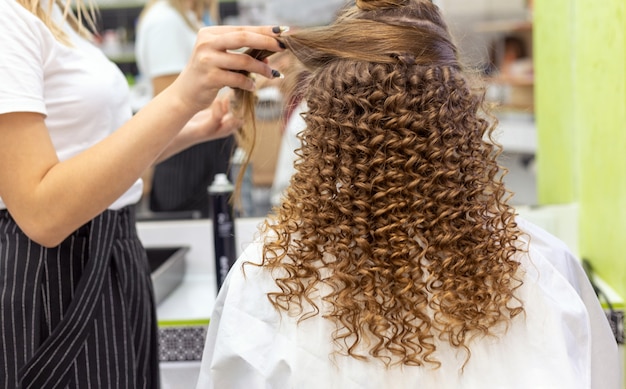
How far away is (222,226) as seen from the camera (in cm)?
180

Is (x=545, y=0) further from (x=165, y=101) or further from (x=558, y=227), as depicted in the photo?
(x=165, y=101)

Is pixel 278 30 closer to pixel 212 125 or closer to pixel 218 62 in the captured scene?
pixel 218 62

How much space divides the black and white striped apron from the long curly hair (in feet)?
1.36

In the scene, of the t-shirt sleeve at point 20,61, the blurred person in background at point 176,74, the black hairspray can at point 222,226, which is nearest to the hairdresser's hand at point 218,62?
the t-shirt sleeve at point 20,61

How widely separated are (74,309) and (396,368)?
0.59 meters

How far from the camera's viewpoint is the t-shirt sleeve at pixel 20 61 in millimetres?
1099

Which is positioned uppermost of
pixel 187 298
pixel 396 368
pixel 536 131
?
pixel 536 131

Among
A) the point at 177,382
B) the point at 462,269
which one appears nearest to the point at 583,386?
the point at 462,269

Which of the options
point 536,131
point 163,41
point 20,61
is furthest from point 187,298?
point 536,131

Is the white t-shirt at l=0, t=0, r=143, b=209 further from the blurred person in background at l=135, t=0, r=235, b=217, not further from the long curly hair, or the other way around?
the blurred person in background at l=135, t=0, r=235, b=217

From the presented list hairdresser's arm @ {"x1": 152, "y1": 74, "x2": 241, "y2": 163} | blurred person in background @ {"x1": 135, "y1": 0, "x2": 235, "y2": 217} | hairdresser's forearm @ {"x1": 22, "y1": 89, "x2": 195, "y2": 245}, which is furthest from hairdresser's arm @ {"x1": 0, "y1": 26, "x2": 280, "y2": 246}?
blurred person in background @ {"x1": 135, "y1": 0, "x2": 235, "y2": 217}

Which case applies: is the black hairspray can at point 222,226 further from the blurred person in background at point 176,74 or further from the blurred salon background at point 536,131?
the blurred person in background at point 176,74

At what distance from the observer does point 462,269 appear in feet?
3.50

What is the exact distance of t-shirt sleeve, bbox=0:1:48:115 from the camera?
3.60 feet
